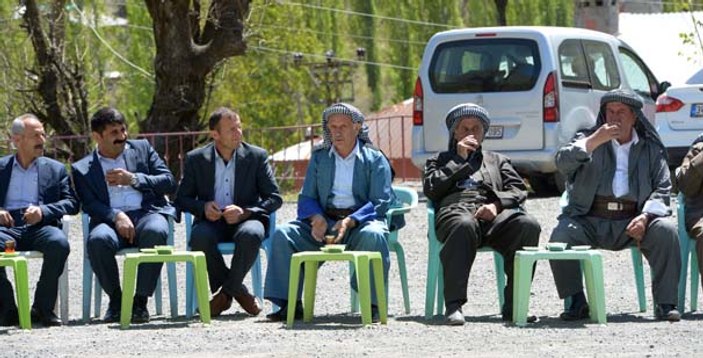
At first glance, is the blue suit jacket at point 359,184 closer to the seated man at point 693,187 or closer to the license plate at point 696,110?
the seated man at point 693,187

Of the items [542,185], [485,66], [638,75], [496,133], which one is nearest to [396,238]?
[496,133]

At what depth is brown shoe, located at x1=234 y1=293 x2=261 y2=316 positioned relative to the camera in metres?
10.1

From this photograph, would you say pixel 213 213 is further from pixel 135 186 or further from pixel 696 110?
pixel 696 110

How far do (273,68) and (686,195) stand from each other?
44.3 m

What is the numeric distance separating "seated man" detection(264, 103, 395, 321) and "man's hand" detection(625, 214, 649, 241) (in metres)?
1.38

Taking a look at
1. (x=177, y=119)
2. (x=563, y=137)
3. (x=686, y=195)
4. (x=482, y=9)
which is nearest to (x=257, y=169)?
(x=686, y=195)

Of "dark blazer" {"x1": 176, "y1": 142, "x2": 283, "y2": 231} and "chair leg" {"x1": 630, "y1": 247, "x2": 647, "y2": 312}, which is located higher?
"dark blazer" {"x1": 176, "y1": 142, "x2": 283, "y2": 231}

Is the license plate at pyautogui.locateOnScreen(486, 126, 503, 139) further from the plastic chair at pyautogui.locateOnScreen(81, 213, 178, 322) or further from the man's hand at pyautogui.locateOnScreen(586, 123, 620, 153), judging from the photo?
the man's hand at pyautogui.locateOnScreen(586, 123, 620, 153)

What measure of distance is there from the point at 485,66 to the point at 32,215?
8.39 m

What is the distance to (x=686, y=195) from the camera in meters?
9.61

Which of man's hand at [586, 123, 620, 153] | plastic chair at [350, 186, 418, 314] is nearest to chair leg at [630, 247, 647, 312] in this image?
man's hand at [586, 123, 620, 153]

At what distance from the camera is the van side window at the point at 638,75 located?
61.4 ft

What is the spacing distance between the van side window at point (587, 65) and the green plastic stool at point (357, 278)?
8292 mm

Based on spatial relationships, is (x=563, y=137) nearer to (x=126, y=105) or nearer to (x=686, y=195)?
(x=686, y=195)
